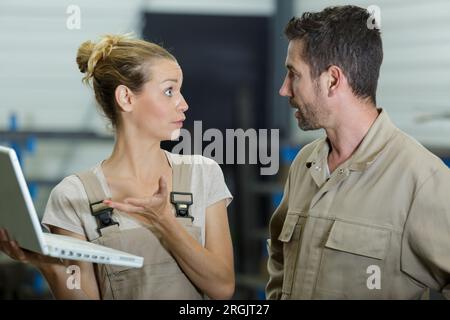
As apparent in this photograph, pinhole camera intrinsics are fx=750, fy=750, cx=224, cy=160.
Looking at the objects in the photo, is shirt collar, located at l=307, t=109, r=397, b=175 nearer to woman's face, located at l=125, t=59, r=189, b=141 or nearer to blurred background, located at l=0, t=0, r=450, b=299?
blurred background, located at l=0, t=0, r=450, b=299

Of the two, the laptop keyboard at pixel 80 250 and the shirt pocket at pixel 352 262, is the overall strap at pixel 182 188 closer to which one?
the laptop keyboard at pixel 80 250

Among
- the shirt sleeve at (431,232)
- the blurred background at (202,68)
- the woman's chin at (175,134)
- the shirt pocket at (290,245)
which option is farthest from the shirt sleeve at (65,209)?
the shirt sleeve at (431,232)

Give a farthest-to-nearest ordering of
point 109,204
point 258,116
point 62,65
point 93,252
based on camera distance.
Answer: point 258,116 < point 62,65 < point 109,204 < point 93,252

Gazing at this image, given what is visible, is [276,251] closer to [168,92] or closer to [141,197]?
[141,197]

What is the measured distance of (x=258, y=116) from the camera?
3014 millimetres

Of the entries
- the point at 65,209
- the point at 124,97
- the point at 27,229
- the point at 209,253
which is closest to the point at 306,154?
the point at 209,253

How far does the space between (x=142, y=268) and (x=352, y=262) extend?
474mm

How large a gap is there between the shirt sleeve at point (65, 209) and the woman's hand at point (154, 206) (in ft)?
0.28

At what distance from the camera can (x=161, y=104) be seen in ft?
5.57

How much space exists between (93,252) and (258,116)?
5.22 feet

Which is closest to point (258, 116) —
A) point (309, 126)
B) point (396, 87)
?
point (396, 87)

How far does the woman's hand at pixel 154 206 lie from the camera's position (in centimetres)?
156

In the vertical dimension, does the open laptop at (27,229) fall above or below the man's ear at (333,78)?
below
